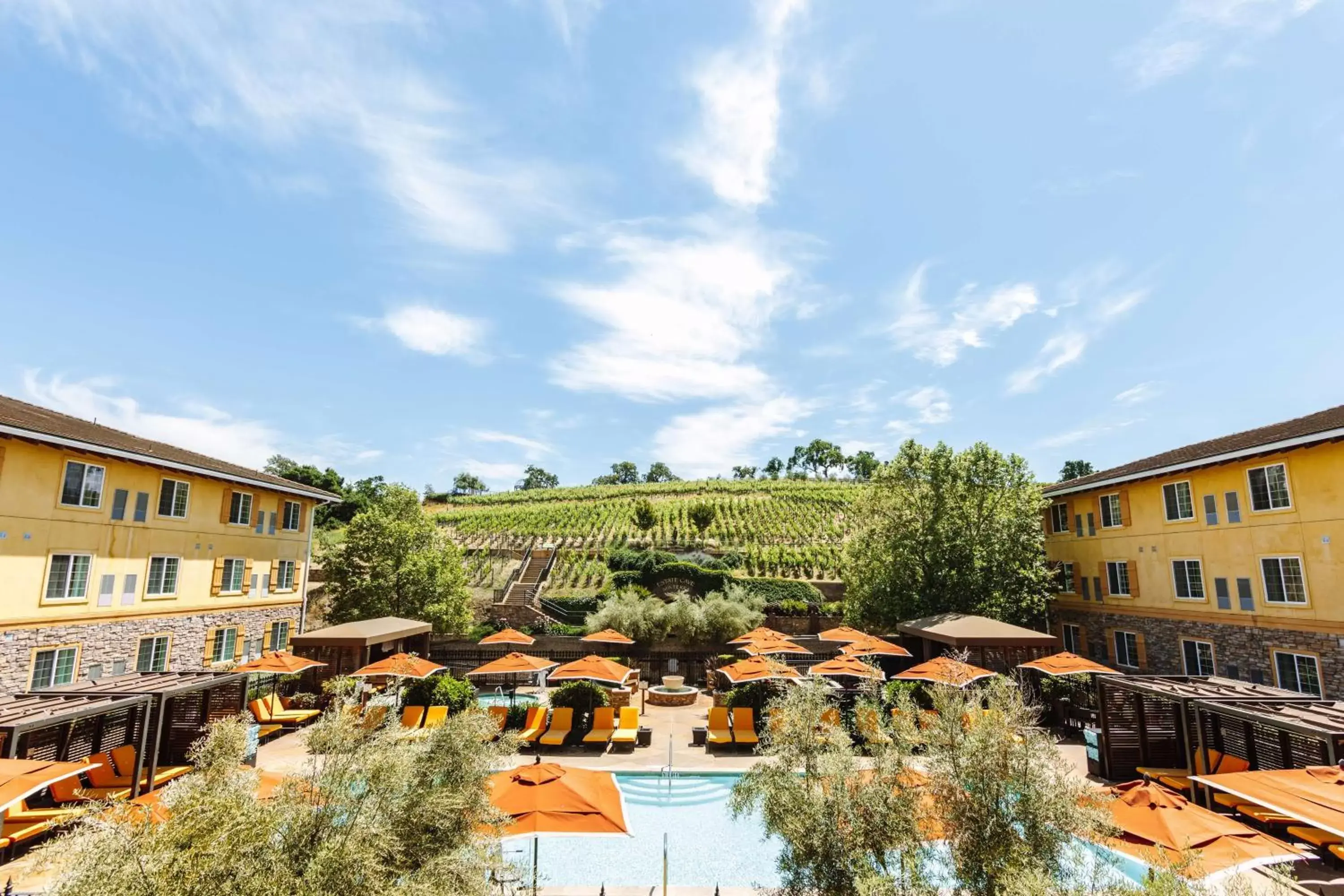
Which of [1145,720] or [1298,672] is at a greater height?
[1298,672]

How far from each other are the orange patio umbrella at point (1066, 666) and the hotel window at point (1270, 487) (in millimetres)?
7389

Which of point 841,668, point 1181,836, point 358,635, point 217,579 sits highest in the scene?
point 217,579

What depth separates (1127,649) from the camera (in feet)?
73.6

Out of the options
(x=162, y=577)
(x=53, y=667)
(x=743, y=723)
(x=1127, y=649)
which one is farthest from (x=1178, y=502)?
(x=53, y=667)

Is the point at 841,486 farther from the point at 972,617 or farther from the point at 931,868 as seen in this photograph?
the point at 931,868

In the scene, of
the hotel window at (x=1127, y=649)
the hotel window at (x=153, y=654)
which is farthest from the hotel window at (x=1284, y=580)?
the hotel window at (x=153, y=654)

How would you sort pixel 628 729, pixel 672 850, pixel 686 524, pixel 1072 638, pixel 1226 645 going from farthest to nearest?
pixel 686 524
pixel 1072 638
pixel 1226 645
pixel 628 729
pixel 672 850

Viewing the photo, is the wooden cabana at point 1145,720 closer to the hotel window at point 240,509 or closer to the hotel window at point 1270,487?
the hotel window at point 1270,487

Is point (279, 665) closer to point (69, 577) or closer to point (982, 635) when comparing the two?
point (69, 577)

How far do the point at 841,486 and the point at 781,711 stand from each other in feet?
222

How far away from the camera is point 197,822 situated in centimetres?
381

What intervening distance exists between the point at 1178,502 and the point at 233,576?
101 ft

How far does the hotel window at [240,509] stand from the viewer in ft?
71.1

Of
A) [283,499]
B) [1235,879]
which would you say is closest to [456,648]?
[283,499]
